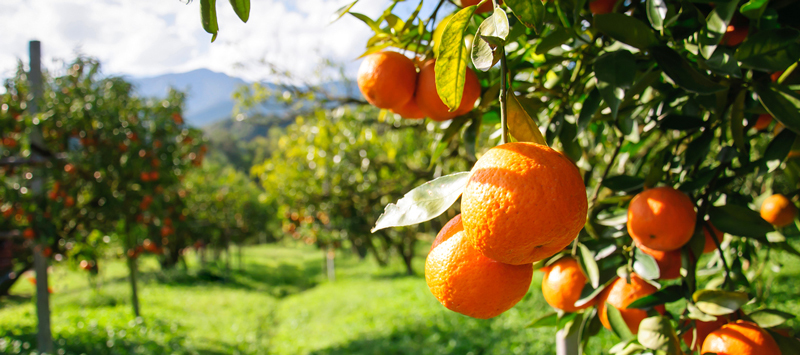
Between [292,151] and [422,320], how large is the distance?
2.48 meters

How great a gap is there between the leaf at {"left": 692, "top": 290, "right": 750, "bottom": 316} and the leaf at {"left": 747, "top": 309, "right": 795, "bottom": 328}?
6 centimetres

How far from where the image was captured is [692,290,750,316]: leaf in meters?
0.68

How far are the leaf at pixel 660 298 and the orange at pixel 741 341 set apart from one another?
7 cm

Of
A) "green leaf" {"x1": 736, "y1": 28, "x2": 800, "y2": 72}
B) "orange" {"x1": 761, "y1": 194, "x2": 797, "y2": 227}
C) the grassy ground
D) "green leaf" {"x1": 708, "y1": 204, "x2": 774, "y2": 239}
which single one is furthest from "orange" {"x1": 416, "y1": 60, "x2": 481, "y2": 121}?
the grassy ground

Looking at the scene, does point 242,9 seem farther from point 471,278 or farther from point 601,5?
point 601,5

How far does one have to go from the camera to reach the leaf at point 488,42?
40 cm

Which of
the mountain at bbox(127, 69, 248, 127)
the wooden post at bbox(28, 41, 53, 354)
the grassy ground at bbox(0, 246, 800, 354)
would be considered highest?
the mountain at bbox(127, 69, 248, 127)

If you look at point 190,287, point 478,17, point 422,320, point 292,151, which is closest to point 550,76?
point 478,17

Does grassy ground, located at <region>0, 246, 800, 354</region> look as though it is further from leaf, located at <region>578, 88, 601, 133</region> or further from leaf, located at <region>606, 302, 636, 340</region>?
leaf, located at <region>578, 88, 601, 133</region>

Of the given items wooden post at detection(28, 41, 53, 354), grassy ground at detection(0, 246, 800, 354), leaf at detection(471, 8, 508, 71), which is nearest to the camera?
leaf at detection(471, 8, 508, 71)

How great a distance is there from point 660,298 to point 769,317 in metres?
0.17

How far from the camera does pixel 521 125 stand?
0.49 metres

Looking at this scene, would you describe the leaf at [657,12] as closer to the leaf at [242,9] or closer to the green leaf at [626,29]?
the green leaf at [626,29]

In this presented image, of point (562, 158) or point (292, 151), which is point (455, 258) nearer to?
point (562, 158)
